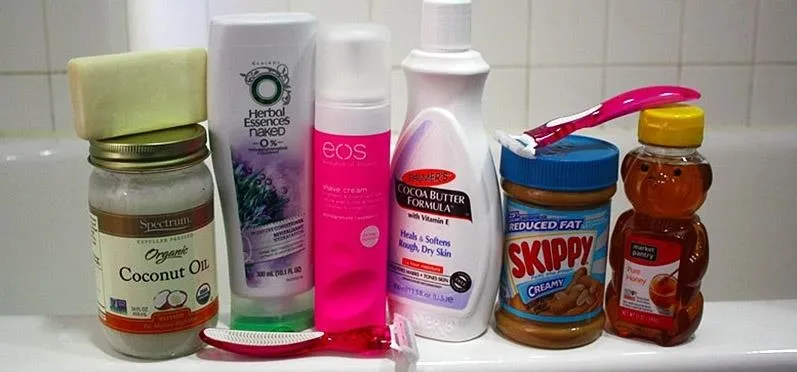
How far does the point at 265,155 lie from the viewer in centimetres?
64

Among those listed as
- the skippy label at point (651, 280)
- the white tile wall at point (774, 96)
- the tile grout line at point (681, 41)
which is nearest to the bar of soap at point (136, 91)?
the skippy label at point (651, 280)

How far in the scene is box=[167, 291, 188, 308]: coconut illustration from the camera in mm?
619

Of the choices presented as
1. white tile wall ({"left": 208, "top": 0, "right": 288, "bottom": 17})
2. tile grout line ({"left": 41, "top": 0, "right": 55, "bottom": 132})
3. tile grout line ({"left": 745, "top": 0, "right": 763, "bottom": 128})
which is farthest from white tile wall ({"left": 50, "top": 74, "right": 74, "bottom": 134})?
tile grout line ({"left": 745, "top": 0, "right": 763, "bottom": 128})

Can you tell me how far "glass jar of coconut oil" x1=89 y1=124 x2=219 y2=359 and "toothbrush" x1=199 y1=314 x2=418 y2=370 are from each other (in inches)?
1.1

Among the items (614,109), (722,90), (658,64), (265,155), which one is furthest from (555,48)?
(265,155)

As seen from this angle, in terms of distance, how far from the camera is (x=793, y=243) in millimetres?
1250

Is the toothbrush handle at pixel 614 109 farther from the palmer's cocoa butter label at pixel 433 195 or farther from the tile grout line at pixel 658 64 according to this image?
the tile grout line at pixel 658 64

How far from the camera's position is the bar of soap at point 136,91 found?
59 cm

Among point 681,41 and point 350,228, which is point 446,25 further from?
point 681,41

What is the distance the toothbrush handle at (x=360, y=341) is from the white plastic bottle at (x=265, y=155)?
0.14 feet

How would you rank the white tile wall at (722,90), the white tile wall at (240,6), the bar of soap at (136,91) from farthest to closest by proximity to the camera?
the white tile wall at (722,90)
the white tile wall at (240,6)
the bar of soap at (136,91)

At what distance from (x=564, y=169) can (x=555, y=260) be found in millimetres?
65

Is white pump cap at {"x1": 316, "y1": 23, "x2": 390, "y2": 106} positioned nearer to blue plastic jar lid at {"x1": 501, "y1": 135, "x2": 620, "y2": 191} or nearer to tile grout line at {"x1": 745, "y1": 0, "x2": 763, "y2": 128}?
blue plastic jar lid at {"x1": 501, "y1": 135, "x2": 620, "y2": 191}

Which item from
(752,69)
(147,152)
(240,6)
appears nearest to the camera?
(147,152)
